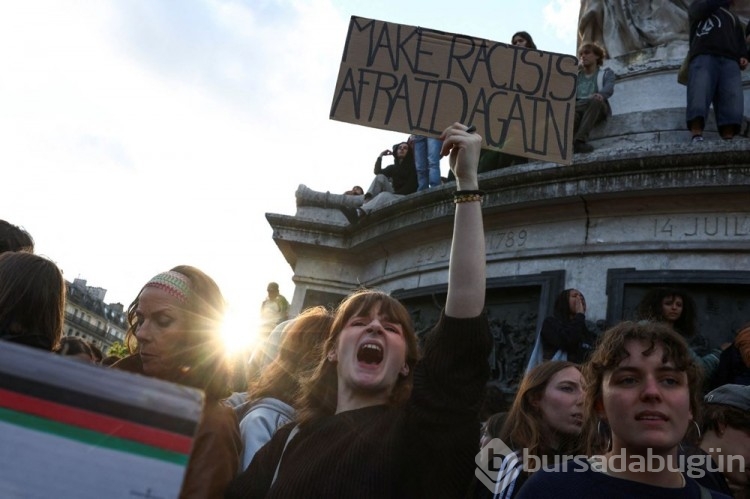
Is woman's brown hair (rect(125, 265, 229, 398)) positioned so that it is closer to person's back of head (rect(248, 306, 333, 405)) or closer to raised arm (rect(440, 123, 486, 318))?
person's back of head (rect(248, 306, 333, 405))

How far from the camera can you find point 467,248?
8.07 ft

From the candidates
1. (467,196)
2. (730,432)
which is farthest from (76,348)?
(730,432)

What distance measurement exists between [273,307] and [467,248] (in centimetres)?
755

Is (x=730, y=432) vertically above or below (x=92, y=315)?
below

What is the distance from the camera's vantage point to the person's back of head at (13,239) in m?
4.05

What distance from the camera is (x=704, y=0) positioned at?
24.6ft

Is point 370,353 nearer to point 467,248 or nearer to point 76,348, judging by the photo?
point 467,248

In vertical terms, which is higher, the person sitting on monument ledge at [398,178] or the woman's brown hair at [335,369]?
the person sitting on monument ledge at [398,178]

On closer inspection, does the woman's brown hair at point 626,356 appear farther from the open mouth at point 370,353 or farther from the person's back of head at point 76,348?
the person's back of head at point 76,348

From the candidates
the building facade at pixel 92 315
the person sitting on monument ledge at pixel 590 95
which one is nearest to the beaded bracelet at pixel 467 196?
the person sitting on monument ledge at pixel 590 95

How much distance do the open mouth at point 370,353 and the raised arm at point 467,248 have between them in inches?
16.4

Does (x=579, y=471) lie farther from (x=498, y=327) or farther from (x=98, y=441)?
(x=498, y=327)

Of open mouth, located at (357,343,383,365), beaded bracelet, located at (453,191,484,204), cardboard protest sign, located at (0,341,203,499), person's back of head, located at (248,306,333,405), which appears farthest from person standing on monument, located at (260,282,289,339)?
cardboard protest sign, located at (0,341,203,499)

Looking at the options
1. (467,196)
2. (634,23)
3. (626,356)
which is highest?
(634,23)
